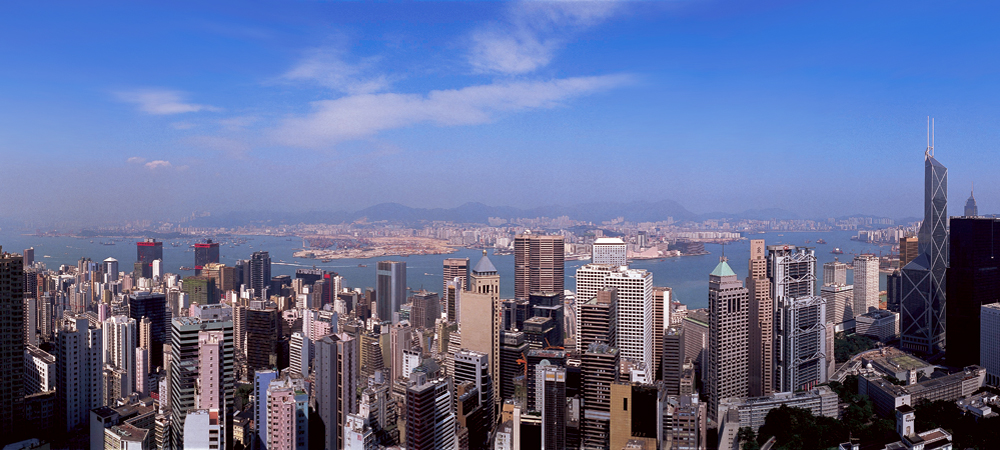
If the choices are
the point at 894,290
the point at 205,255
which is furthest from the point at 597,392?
the point at 894,290

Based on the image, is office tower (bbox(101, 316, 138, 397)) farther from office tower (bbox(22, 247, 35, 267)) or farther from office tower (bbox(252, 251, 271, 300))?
office tower (bbox(252, 251, 271, 300))

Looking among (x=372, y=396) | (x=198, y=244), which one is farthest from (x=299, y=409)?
(x=198, y=244)

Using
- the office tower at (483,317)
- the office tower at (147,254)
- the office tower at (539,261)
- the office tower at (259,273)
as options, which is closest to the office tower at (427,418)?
the office tower at (483,317)

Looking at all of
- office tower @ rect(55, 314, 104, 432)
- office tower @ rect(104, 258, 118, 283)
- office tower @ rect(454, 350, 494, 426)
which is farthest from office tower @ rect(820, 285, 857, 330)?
office tower @ rect(104, 258, 118, 283)

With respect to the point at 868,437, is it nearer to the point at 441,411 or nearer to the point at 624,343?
the point at 624,343

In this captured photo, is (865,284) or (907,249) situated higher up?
(907,249)

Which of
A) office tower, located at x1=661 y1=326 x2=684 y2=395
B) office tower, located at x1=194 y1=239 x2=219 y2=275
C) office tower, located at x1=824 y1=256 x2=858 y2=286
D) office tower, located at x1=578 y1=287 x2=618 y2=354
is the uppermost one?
office tower, located at x1=194 y1=239 x2=219 y2=275

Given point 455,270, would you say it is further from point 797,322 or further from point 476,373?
point 797,322
